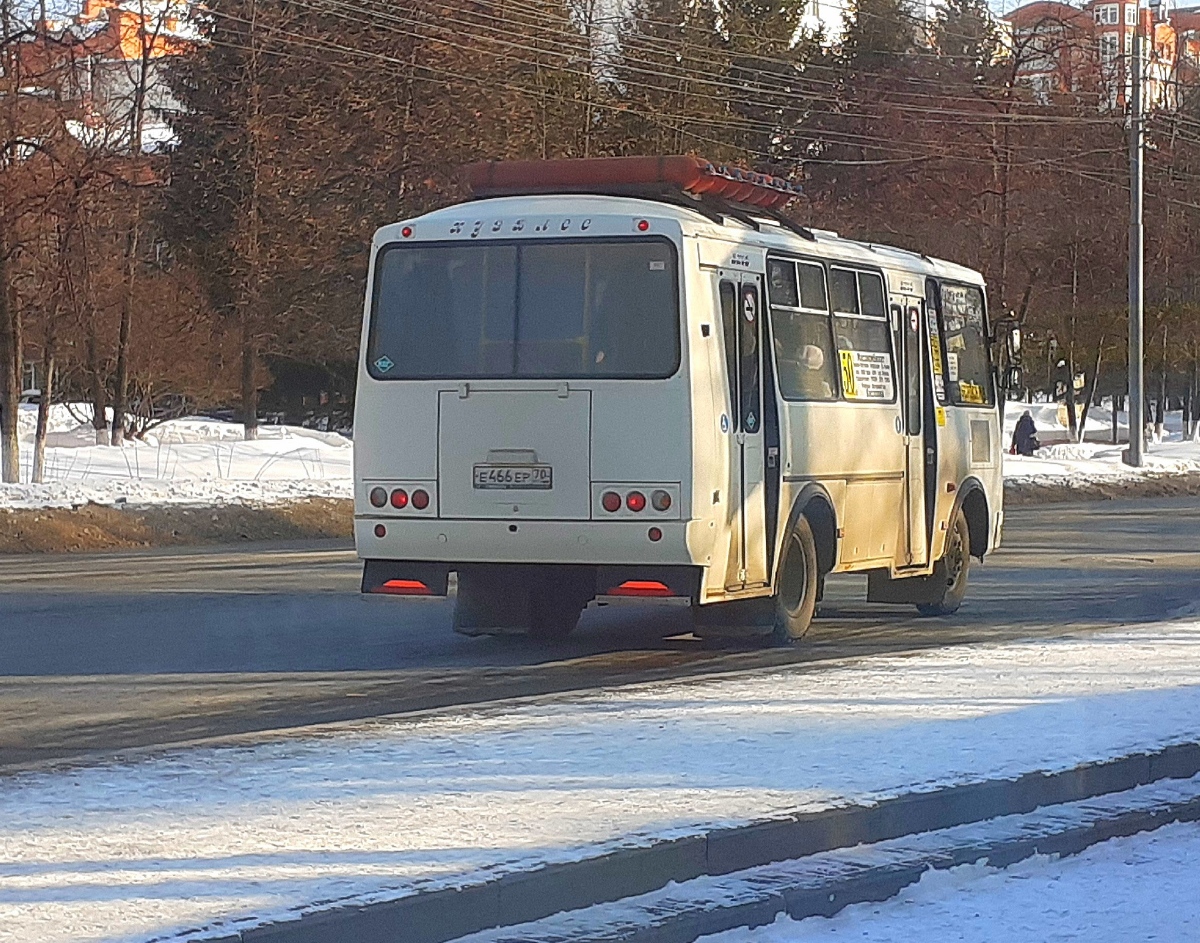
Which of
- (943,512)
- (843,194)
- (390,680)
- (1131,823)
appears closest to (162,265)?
(843,194)

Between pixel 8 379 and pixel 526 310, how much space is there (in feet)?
61.3

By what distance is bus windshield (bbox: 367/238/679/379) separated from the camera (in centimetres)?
1282

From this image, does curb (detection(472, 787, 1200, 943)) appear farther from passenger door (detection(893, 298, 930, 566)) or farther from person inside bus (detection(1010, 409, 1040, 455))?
person inside bus (detection(1010, 409, 1040, 455))

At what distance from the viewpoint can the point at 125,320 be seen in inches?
1710

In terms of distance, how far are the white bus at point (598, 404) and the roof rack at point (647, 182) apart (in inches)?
0.7

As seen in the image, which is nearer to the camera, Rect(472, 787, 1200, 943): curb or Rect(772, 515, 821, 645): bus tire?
Rect(472, 787, 1200, 943): curb

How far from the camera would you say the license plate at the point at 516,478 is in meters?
12.8

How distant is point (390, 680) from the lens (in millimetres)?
12164

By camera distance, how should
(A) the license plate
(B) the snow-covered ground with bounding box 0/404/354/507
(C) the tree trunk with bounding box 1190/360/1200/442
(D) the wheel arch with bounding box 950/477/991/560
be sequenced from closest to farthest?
1. (A) the license plate
2. (D) the wheel arch with bounding box 950/477/991/560
3. (B) the snow-covered ground with bounding box 0/404/354/507
4. (C) the tree trunk with bounding box 1190/360/1200/442

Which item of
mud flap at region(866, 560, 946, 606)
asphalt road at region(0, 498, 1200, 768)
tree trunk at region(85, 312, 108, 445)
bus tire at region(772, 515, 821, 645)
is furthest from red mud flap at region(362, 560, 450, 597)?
tree trunk at region(85, 312, 108, 445)

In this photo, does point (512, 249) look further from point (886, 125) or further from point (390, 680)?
point (886, 125)

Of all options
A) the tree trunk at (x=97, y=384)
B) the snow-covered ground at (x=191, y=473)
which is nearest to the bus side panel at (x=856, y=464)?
the snow-covered ground at (x=191, y=473)

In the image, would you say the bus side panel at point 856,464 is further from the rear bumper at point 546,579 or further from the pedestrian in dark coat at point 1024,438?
the pedestrian in dark coat at point 1024,438

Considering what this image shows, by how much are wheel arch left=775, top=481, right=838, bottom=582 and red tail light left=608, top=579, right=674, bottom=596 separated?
75.5 inches
